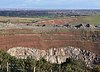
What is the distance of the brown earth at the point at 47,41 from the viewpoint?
49103mm

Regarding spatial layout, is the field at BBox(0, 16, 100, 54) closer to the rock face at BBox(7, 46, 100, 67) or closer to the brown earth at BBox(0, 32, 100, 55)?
the brown earth at BBox(0, 32, 100, 55)

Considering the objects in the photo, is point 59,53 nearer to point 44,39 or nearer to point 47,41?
point 47,41

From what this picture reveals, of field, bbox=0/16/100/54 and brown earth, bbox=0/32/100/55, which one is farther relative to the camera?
field, bbox=0/16/100/54

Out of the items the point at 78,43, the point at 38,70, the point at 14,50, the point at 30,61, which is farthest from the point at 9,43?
the point at 38,70

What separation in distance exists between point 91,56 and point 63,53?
4.41 m

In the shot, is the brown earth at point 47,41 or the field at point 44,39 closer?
the brown earth at point 47,41

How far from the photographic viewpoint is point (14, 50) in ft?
155

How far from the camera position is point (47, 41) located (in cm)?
5134

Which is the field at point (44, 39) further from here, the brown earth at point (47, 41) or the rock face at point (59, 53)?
the rock face at point (59, 53)

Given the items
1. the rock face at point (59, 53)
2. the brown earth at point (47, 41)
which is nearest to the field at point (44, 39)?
the brown earth at point (47, 41)

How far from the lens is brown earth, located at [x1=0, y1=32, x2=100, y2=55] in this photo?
49.1 m

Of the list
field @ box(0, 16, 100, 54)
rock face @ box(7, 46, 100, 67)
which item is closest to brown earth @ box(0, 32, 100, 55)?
field @ box(0, 16, 100, 54)

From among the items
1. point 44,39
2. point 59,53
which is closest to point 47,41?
point 44,39

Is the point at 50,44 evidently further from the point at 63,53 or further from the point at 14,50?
the point at 14,50
